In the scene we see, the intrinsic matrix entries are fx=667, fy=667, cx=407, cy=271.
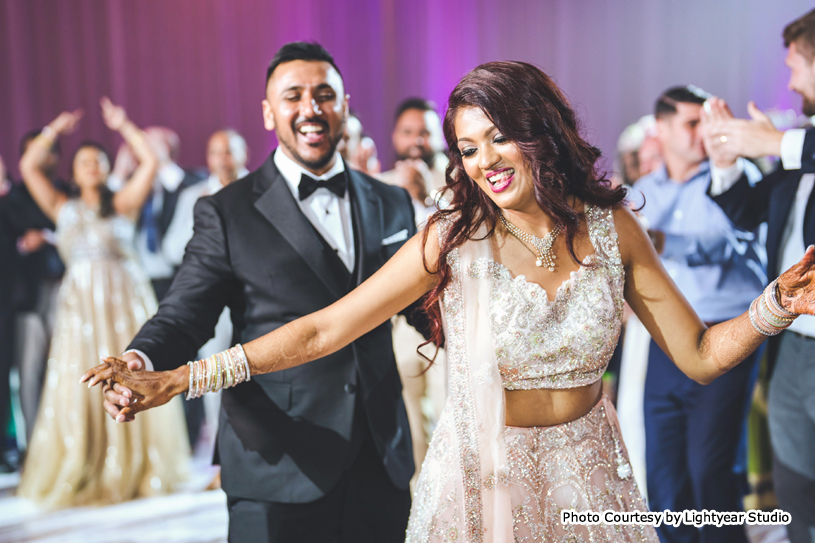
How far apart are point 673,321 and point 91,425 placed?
373 centimetres

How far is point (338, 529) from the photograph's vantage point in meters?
1.96

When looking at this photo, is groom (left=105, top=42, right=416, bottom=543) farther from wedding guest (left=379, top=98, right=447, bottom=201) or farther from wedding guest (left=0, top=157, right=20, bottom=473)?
wedding guest (left=0, top=157, right=20, bottom=473)

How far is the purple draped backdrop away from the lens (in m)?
5.20

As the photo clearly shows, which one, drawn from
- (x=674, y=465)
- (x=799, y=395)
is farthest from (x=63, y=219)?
(x=799, y=395)

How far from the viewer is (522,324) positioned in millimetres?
1576

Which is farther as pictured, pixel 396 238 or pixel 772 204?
pixel 772 204

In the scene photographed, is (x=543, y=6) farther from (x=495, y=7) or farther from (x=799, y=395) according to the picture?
(x=799, y=395)

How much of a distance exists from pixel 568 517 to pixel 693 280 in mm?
1894

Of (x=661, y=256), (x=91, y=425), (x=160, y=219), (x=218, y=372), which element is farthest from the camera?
(x=160, y=219)

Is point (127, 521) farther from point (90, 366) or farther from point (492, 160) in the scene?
point (492, 160)

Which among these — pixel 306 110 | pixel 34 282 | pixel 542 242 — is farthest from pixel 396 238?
pixel 34 282

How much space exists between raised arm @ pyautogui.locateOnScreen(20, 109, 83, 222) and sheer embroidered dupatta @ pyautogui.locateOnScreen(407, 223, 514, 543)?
12.3ft

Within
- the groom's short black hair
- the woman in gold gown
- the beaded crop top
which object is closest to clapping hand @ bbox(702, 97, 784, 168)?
the beaded crop top

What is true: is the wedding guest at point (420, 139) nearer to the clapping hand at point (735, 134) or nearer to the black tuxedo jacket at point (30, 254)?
the clapping hand at point (735, 134)
